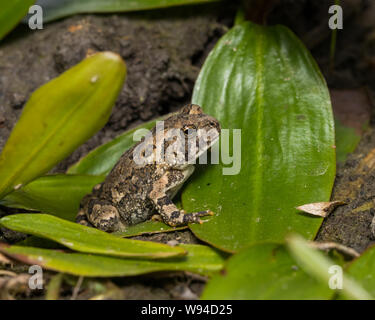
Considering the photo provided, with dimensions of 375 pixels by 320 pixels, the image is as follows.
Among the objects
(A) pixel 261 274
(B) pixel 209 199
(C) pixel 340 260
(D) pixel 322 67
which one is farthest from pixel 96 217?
(D) pixel 322 67

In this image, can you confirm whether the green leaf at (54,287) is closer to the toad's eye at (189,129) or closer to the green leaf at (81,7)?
the toad's eye at (189,129)

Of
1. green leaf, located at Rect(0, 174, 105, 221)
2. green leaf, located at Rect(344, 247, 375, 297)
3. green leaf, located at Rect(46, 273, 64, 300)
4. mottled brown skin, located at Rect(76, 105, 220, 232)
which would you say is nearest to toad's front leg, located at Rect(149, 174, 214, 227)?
mottled brown skin, located at Rect(76, 105, 220, 232)

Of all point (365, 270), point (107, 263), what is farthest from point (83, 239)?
point (365, 270)

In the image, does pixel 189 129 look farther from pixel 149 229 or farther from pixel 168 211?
pixel 149 229

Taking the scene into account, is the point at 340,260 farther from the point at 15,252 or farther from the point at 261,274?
the point at 15,252

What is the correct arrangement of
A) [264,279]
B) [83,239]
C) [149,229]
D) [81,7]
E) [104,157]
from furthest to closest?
1. [81,7]
2. [104,157]
3. [149,229]
4. [83,239]
5. [264,279]

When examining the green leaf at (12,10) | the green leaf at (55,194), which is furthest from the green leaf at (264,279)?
the green leaf at (12,10)

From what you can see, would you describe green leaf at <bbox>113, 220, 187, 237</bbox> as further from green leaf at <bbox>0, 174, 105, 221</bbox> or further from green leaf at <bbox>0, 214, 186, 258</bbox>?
green leaf at <bbox>0, 174, 105, 221</bbox>
